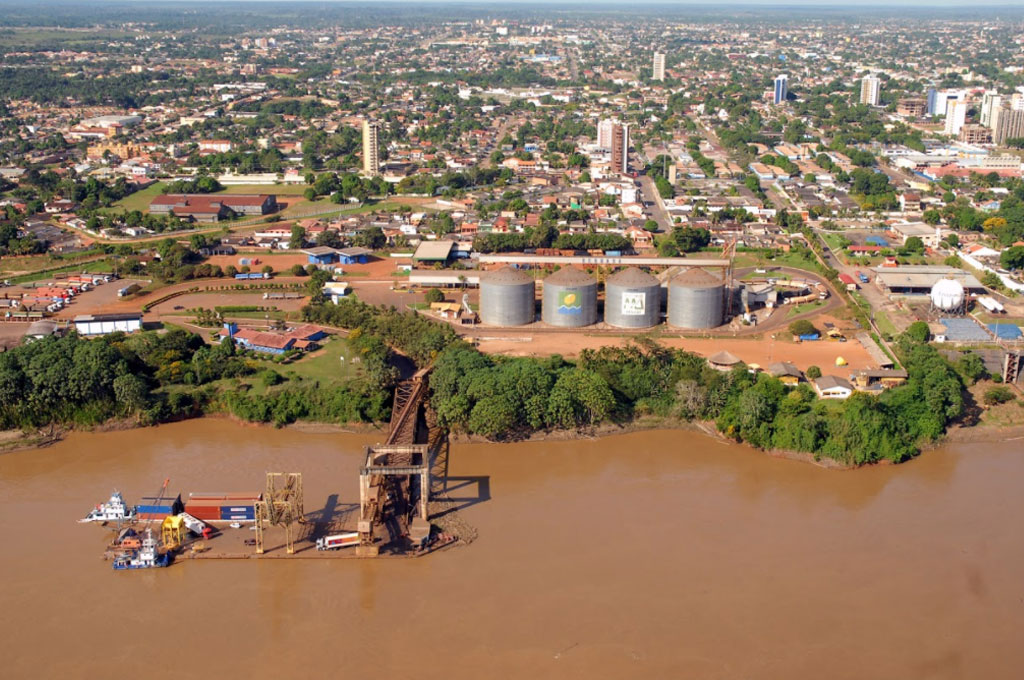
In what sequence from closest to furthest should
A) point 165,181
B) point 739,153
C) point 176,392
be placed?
point 176,392 → point 165,181 → point 739,153

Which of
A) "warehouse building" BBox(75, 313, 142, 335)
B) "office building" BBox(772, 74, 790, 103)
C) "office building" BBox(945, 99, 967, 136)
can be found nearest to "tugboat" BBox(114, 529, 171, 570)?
"warehouse building" BBox(75, 313, 142, 335)

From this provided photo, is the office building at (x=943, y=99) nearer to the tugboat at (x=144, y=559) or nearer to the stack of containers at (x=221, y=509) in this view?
the stack of containers at (x=221, y=509)

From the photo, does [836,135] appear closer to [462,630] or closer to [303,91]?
[303,91]

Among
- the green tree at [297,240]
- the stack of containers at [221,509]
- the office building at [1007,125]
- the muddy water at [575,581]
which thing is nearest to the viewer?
the muddy water at [575,581]

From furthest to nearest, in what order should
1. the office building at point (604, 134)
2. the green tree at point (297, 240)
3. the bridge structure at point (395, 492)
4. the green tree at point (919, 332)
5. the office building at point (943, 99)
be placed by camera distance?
the office building at point (943, 99) → the office building at point (604, 134) → the green tree at point (297, 240) → the green tree at point (919, 332) → the bridge structure at point (395, 492)

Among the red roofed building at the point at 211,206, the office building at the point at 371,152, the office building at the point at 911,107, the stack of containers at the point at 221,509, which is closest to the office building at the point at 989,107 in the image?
the office building at the point at 911,107

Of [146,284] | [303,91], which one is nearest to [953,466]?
[146,284]
